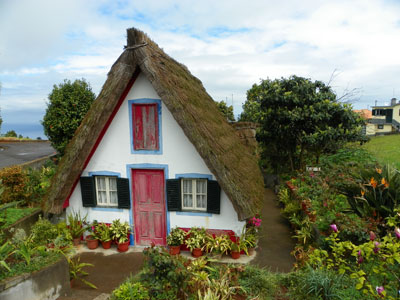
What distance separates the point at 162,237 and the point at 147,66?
4.58 meters

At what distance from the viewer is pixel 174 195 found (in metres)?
6.50

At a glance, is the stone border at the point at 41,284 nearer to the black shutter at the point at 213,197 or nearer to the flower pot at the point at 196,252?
the flower pot at the point at 196,252

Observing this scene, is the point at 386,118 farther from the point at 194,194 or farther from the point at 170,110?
the point at 170,110

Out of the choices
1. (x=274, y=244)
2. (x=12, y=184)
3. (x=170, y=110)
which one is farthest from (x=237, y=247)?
(x=12, y=184)

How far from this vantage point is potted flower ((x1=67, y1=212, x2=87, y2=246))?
22.8ft

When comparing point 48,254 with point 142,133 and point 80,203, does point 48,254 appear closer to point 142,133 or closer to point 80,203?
point 80,203

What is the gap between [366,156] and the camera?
34.4 feet

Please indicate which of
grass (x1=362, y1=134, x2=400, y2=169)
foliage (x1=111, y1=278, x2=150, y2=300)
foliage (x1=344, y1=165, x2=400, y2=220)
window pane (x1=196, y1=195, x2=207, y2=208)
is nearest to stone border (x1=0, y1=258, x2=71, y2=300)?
foliage (x1=111, y1=278, x2=150, y2=300)

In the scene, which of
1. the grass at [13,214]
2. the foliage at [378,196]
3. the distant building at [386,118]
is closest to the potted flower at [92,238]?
the grass at [13,214]

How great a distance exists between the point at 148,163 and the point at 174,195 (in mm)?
1109

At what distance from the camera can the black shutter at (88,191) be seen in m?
6.84

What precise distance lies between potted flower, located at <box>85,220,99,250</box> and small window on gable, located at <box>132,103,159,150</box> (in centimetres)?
277

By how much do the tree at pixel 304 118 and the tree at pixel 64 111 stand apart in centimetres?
841

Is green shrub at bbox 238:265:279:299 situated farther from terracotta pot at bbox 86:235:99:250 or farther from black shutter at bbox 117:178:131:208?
terracotta pot at bbox 86:235:99:250
